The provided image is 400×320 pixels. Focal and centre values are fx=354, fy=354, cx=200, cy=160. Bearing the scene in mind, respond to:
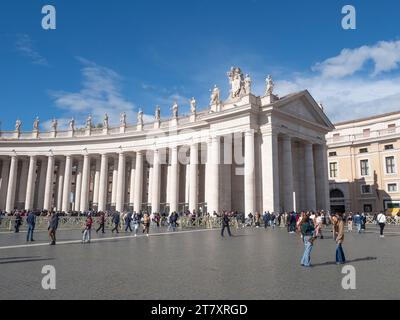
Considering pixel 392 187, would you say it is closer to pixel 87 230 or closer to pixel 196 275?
pixel 87 230

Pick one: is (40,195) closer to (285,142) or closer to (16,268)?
(285,142)

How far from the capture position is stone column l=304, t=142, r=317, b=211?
45.2 metres

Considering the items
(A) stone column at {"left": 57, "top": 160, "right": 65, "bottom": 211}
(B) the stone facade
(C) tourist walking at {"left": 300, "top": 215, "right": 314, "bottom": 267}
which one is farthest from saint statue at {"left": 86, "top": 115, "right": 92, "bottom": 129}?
(C) tourist walking at {"left": 300, "top": 215, "right": 314, "bottom": 267}

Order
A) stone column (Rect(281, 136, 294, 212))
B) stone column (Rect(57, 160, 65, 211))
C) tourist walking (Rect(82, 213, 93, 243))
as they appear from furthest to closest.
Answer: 1. stone column (Rect(57, 160, 65, 211))
2. stone column (Rect(281, 136, 294, 212))
3. tourist walking (Rect(82, 213, 93, 243))

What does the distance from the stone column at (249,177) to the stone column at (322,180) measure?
13963 millimetres

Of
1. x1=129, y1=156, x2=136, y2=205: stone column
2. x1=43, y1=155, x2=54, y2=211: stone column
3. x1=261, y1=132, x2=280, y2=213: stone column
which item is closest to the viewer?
x1=261, y1=132, x2=280, y2=213: stone column

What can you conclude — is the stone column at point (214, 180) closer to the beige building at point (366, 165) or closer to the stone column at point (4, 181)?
the beige building at point (366, 165)

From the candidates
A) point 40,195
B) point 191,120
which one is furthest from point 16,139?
point 191,120

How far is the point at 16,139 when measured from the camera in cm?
5884

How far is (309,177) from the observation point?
150ft

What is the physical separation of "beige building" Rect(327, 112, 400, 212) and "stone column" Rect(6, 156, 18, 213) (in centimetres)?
5371

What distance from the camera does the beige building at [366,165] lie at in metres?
55.6

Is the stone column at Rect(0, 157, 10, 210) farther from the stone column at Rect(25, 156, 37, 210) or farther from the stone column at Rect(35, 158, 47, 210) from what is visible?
the stone column at Rect(25, 156, 37, 210)
